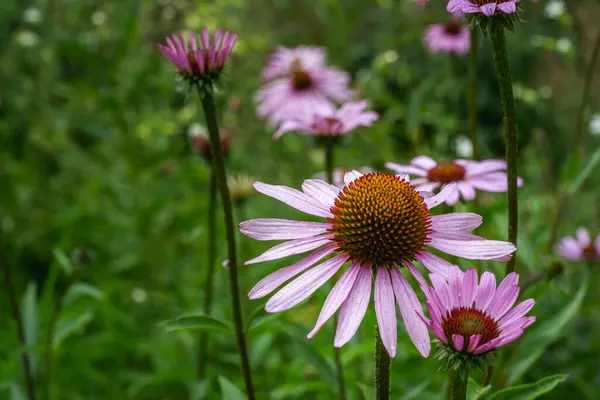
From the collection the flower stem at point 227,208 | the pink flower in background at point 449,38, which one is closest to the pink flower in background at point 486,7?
the flower stem at point 227,208

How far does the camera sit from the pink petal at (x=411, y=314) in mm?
552

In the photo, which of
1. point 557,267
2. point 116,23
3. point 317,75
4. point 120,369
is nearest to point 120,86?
point 116,23

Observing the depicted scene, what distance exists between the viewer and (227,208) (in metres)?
0.79

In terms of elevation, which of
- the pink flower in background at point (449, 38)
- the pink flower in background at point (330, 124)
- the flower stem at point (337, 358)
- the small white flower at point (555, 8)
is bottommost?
the flower stem at point (337, 358)

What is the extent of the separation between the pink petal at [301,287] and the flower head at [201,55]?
0.26 m

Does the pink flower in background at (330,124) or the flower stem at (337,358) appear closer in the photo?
the flower stem at (337,358)

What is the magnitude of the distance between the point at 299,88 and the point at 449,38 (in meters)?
0.49

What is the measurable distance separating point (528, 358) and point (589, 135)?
171cm

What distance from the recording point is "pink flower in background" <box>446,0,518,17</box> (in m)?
0.60

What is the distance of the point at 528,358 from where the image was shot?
91 cm

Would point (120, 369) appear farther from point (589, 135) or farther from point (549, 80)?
point (549, 80)

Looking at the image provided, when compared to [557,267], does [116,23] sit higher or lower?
higher

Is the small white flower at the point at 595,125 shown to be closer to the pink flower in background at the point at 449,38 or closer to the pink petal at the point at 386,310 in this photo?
the pink flower in background at the point at 449,38

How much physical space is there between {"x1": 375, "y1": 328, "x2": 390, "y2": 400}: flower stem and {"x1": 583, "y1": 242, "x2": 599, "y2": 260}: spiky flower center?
3.43 ft
